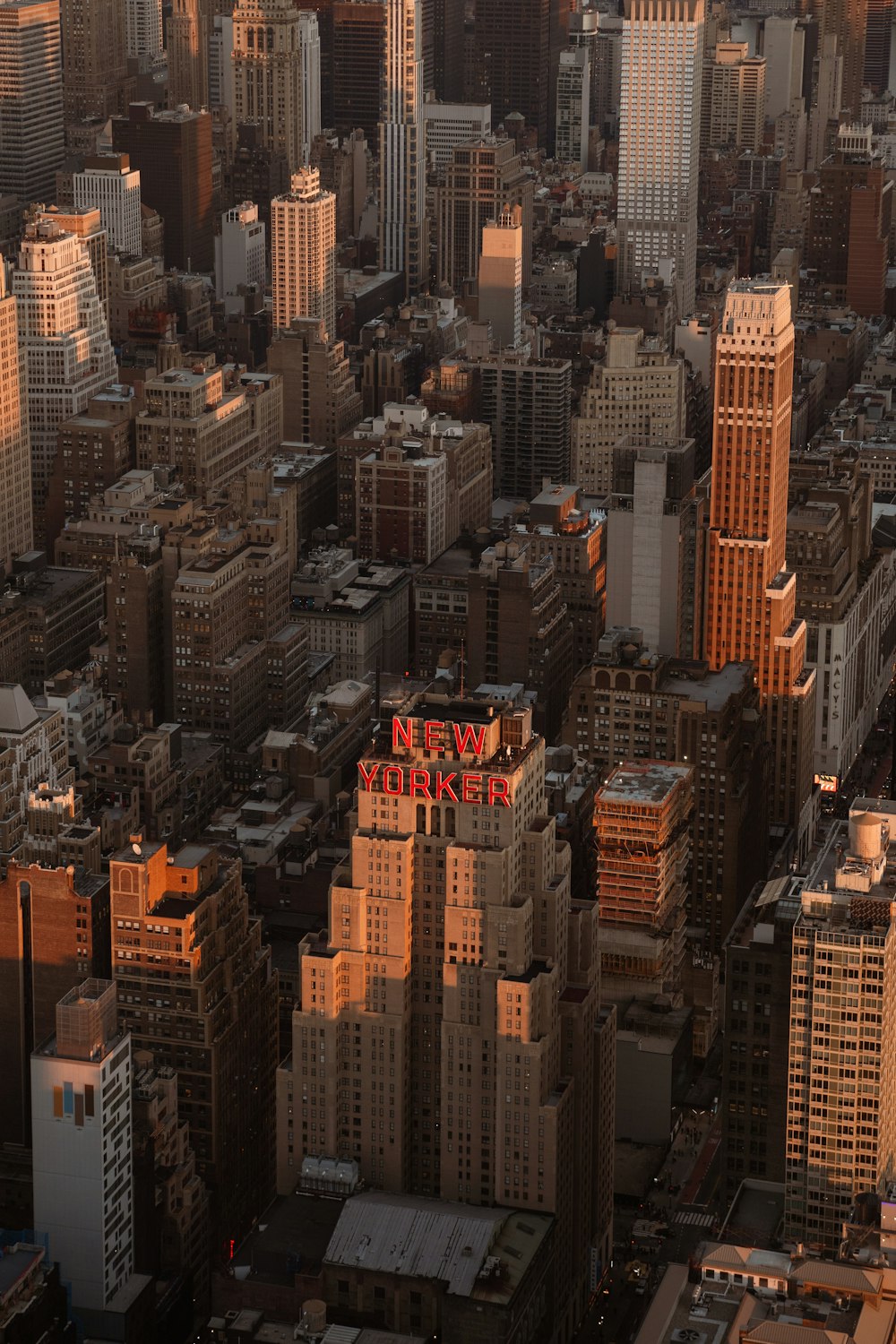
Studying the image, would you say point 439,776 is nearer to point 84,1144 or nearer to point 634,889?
point 84,1144

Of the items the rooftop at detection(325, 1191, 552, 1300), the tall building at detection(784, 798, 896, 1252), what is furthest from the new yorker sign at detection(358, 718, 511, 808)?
the rooftop at detection(325, 1191, 552, 1300)

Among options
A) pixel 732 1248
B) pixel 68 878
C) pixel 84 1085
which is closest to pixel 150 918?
pixel 68 878

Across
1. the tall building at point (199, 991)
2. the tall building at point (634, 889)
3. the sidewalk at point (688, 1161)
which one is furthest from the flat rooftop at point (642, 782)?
the tall building at point (199, 991)

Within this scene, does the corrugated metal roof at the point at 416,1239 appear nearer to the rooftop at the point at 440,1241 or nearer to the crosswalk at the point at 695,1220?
the rooftop at the point at 440,1241

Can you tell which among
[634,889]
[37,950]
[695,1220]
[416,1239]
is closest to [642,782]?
[634,889]

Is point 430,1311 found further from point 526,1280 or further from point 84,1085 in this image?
point 84,1085

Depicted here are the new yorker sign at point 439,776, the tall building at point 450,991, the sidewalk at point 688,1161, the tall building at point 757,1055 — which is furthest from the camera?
the sidewalk at point 688,1161

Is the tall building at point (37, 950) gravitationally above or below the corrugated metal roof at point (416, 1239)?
above
